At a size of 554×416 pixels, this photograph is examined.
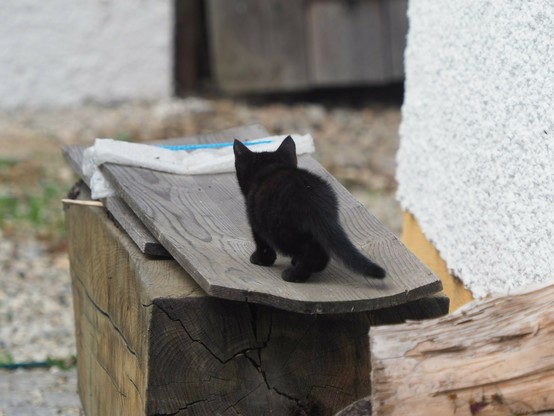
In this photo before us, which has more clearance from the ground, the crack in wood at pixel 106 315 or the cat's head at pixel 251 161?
the cat's head at pixel 251 161

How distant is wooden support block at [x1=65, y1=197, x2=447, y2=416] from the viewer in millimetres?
2297

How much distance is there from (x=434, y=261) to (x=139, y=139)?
3.61 meters

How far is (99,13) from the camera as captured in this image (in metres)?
A: 7.15

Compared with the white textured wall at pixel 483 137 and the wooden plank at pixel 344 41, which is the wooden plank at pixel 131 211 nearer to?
the white textured wall at pixel 483 137

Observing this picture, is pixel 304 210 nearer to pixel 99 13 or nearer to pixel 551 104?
pixel 551 104

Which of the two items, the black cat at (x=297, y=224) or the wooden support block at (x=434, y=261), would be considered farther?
the wooden support block at (x=434, y=261)

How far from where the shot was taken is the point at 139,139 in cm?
671

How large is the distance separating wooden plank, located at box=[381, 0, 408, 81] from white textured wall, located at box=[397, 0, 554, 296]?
3711 mm

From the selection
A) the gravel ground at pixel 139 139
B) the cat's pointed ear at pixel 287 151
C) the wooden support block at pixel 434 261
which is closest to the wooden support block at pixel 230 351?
the cat's pointed ear at pixel 287 151

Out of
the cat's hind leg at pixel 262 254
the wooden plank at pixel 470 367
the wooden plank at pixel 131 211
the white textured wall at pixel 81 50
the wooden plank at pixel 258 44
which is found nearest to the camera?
the wooden plank at pixel 470 367

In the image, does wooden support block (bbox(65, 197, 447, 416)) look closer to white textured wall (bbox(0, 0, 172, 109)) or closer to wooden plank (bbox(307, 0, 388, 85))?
white textured wall (bbox(0, 0, 172, 109))

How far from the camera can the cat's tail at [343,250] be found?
2260 mm

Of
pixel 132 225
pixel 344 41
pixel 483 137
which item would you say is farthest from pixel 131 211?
pixel 344 41

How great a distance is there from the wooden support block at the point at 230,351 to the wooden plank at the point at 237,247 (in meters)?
0.08
